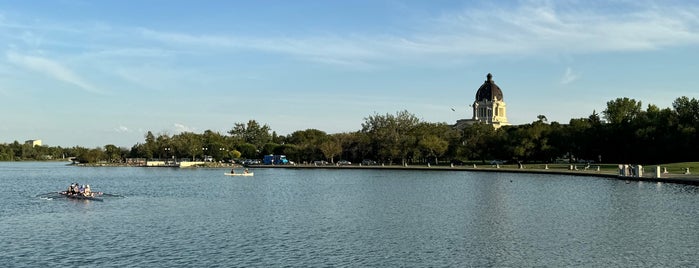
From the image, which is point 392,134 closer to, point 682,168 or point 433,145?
point 433,145

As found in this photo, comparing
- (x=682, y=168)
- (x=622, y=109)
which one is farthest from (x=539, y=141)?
(x=682, y=168)

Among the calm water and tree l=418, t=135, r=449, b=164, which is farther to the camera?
tree l=418, t=135, r=449, b=164

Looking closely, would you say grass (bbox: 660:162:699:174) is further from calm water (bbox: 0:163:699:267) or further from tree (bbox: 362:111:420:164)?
tree (bbox: 362:111:420:164)

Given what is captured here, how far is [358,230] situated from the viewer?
111 ft

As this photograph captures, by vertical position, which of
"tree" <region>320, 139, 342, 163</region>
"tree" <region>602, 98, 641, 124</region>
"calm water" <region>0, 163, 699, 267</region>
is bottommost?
"calm water" <region>0, 163, 699, 267</region>

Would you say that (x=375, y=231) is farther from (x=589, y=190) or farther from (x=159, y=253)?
(x=589, y=190)

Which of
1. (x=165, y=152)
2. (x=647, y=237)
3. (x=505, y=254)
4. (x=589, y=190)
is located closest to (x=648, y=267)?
(x=505, y=254)

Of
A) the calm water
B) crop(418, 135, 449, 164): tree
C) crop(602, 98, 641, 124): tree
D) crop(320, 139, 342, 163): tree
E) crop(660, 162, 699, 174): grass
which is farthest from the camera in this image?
crop(320, 139, 342, 163): tree

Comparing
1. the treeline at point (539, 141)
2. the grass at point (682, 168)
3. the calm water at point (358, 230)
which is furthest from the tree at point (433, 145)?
the calm water at point (358, 230)

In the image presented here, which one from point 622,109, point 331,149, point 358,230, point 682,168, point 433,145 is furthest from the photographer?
point 331,149

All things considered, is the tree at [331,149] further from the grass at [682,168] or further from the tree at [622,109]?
the grass at [682,168]

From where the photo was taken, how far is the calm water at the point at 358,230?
25.8 metres

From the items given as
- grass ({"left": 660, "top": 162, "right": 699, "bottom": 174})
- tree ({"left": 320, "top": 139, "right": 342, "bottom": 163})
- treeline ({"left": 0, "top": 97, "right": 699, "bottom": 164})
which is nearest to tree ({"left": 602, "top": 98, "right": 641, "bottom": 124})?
treeline ({"left": 0, "top": 97, "right": 699, "bottom": 164})

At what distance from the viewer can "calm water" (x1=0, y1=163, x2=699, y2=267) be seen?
2580 cm
